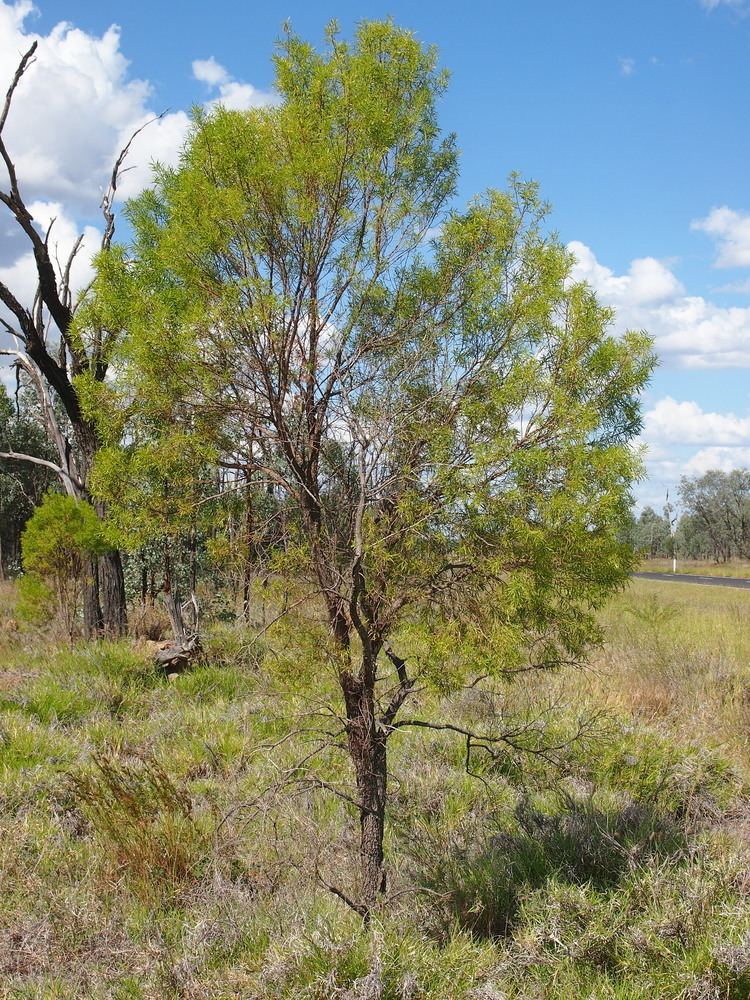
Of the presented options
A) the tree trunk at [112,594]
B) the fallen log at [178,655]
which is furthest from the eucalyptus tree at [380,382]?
the tree trunk at [112,594]

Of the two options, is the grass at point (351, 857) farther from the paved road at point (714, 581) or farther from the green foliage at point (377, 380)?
the paved road at point (714, 581)

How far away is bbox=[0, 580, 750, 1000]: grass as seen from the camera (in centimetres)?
385

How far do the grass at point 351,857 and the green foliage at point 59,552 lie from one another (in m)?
2.56

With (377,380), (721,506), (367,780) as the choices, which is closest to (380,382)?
(377,380)

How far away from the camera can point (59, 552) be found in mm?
10781

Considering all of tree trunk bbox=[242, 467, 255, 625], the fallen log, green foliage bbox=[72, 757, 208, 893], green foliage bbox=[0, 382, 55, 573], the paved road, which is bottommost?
the paved road

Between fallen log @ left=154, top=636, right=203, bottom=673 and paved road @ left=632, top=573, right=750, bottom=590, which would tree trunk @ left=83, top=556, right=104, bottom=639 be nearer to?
fallen log @ left=154, top=636, right=203, bottom=673

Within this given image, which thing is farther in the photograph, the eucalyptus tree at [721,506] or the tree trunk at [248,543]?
the eucalyptus tree at [721,506]

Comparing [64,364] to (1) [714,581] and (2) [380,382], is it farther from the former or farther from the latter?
(1) [714,581]

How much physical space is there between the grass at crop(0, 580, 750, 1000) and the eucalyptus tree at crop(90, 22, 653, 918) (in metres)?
0.56

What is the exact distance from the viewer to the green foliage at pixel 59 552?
10.3 metres

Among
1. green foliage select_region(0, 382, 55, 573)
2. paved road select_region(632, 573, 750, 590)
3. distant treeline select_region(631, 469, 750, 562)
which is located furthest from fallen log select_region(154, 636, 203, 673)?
distant treeline select_region(631, 469, 750, 562)

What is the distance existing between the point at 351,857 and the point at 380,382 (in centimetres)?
285

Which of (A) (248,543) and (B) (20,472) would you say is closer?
(A) (248,543)
